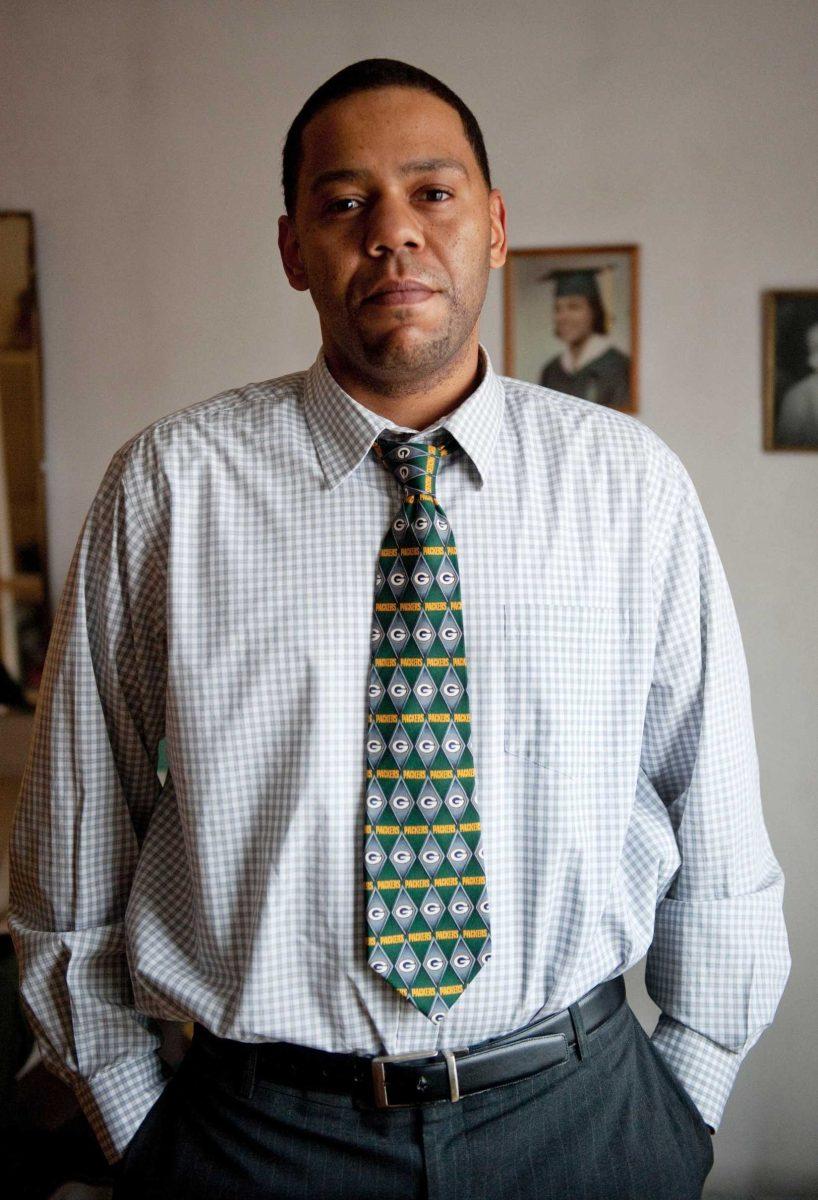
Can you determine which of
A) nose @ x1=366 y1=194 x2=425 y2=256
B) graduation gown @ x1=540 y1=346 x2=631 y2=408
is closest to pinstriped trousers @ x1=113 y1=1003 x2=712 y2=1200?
nose @ x1=366 y1=194 x2=425 y2=256

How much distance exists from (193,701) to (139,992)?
35 centimetres

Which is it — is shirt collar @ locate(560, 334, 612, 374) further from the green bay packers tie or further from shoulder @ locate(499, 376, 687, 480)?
the green bay packers tie

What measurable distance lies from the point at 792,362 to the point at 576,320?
0.47m

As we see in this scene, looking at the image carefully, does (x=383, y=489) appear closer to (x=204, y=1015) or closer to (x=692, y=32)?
(x=204, y=1015)

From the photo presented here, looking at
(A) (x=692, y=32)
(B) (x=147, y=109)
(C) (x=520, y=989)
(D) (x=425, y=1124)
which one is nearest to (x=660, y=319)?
(A) (x=692, y=32)

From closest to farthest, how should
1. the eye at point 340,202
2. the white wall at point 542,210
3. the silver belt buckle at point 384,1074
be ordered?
the silver belt buckle at point 384,1074 < the eye at point 340,202 < the white wall at point 542,210

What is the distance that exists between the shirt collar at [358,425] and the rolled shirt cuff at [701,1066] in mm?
757

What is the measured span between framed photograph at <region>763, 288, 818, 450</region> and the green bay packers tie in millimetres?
1386

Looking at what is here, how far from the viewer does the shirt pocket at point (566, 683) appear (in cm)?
121

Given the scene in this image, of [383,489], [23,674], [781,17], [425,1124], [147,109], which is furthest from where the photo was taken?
[23,674]

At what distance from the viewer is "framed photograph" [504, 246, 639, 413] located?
2.33 m

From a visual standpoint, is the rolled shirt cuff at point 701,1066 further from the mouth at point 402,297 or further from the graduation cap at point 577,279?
the graduation cap at point 577,279

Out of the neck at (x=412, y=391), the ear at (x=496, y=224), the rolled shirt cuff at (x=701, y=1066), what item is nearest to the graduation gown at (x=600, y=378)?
the ear at (x=496, y=224)

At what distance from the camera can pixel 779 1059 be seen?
2484 mm
